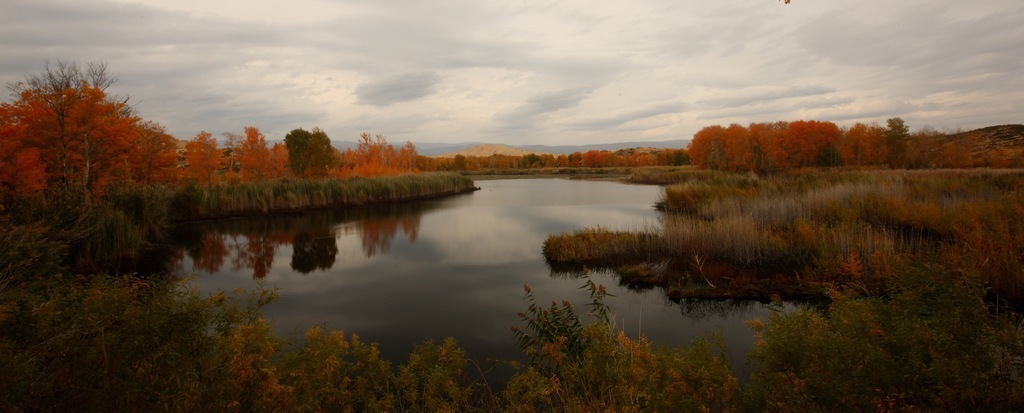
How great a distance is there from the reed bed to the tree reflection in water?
1062mm

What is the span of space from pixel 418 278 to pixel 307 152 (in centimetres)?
2368

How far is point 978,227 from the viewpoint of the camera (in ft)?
25.8

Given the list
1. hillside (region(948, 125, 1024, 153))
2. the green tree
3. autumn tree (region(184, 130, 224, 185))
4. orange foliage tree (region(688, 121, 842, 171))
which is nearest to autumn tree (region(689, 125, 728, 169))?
orange foliage tree (region(688, 121, 842, 171))

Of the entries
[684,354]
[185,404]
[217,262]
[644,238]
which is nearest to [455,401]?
[185,404]

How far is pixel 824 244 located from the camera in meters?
9.07

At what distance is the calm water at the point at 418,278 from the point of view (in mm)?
7277

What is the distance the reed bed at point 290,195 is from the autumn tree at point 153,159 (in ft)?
4.12

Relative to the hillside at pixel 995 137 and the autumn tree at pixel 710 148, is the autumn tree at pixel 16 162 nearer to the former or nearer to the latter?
the autumn tree at pixel 710 148

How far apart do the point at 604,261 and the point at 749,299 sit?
11.7 ft

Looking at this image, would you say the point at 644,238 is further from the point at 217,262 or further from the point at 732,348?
the point at 217,262

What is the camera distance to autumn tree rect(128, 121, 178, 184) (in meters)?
17.8

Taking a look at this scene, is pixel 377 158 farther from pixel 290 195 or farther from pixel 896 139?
pixel 896 139

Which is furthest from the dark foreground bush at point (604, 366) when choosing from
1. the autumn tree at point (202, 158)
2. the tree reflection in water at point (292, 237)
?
the autumn tree at point (202, 158)

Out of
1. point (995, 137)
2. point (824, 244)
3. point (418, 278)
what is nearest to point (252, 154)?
point (418, 278)
